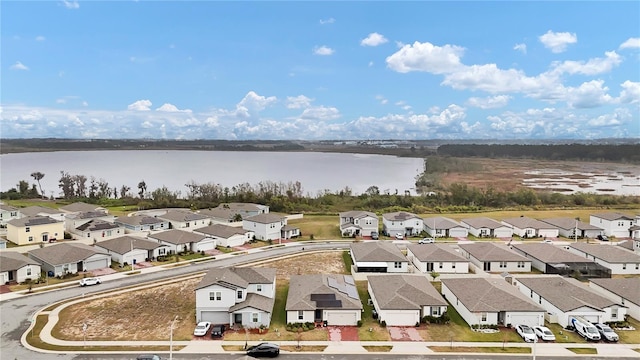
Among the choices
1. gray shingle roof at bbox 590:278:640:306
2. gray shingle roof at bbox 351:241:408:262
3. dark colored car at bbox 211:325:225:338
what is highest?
gray shingle roof at bbox 351:241:408:262

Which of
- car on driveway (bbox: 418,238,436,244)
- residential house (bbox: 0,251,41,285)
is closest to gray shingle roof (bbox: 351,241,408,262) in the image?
car on driveway (bbox: 418,238,436,244)

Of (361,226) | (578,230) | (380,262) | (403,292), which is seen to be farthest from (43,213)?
(578,230)

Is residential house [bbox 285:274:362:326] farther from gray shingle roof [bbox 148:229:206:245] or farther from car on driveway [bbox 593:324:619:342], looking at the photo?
gray shingle roof [bbox 148:229:206:245]

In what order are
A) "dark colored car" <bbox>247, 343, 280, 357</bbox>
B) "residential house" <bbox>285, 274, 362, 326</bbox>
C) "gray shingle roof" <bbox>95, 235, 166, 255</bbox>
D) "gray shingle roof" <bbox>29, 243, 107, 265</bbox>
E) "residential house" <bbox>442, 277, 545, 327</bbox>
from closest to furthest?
1. "dark colored car" <bbox>247, 343, 280, 357</bbox>
2. "residential house" <bbox>442, 277, 545, 327</bbox>
3. "residential house" <bbox>285, 274, 362, 326</bbox>
4. "gray shingle roof" <bbox>29, 243, 107, 265</bbox>
5. "gray shingle roof" <bbox>95, 235, 166, 255</bbox>

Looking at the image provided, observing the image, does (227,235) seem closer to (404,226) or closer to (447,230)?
(404,226)

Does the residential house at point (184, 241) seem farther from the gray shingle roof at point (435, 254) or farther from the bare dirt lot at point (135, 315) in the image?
the gray shingle roof at point (435, 254)

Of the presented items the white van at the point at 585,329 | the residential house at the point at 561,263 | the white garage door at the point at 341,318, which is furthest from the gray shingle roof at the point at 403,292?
the residential house at the point at 561,263
